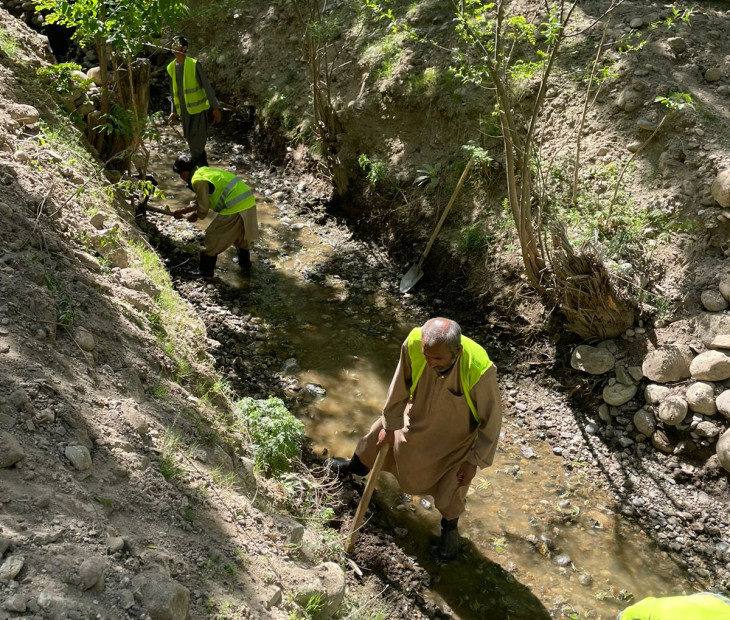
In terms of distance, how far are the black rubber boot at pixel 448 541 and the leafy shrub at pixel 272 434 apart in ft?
3.28

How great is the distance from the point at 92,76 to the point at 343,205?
9.21 ft

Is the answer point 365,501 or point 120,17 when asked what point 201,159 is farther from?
point 365,501

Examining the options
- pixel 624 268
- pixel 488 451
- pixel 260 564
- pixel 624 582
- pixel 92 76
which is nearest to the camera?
pixel 260 564

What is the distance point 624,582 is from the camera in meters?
3.92

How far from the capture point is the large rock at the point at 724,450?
4.22 m

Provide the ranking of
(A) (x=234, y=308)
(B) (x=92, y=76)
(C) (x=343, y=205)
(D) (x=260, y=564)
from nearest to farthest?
(D) (x=260, y=564) < (A) (x=234, y=308) < (B) (x=92, y=76) < (C) (x=343, y=205)

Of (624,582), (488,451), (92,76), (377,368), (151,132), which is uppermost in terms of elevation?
(92,76)

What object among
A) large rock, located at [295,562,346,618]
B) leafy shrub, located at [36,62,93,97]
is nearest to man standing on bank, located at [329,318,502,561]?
large rock, located at [295,562,346,618]

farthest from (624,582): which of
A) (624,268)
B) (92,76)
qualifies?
(92,76)

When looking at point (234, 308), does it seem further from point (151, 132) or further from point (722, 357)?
point (722, 357)

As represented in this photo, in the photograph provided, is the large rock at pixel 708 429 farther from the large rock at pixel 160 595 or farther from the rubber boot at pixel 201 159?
the rubber boot at pixel 201 159

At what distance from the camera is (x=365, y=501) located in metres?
3.66

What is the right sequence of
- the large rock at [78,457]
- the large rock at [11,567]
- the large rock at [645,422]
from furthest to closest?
the large rock at [645,422] → the large rock at [78,457] → the large rock at [11,567]

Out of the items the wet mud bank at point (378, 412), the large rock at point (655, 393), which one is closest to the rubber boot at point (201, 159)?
the wet mud bank at point (378, 412)
